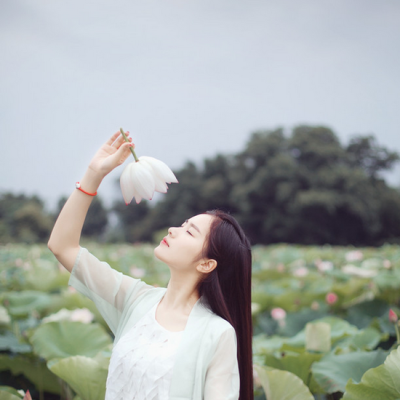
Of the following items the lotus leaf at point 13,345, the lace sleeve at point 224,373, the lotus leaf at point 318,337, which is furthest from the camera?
the lotus leaf at point 13,345

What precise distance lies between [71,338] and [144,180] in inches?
37.3

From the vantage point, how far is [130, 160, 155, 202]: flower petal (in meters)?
1.04

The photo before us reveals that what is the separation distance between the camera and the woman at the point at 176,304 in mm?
1036

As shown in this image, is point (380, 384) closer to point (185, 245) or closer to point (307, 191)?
point (185, 245)

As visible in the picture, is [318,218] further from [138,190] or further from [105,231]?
[105,231]

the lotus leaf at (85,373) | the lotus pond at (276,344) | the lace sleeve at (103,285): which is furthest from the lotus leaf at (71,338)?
the lace sleeve at (103,285)

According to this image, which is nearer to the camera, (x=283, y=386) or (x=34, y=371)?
(x=283, y=386)

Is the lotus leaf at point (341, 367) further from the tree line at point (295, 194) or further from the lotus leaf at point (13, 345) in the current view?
the tree line at point (295, 194)

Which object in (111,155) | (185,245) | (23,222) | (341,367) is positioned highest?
(23,222)

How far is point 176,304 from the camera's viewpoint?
1151 mm

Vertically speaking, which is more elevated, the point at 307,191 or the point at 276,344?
the point at 307,191

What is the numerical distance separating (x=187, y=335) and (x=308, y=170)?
947 inches

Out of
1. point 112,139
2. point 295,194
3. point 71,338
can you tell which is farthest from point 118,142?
point 295,194

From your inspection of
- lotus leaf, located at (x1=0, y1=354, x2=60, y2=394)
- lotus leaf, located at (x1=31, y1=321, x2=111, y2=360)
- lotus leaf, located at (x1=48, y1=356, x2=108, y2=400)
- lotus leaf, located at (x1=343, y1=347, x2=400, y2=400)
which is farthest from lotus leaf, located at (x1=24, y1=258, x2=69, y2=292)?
lotus leaf, located at (x1=343, y1=347, x2=400, y2=400)
